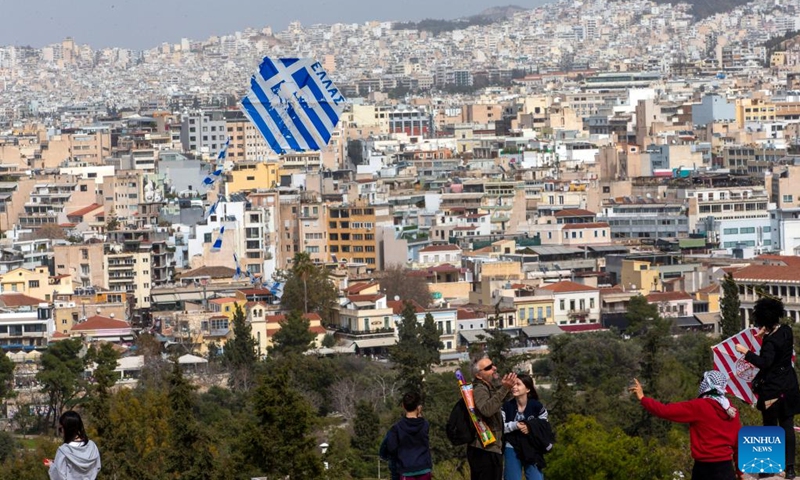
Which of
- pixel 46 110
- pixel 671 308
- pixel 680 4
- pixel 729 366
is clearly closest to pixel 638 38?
pixel 680 4

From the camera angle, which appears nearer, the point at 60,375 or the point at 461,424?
the point at 461,424

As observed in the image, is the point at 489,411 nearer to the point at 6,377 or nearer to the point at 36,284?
the point at 6,377

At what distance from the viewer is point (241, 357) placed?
25.1m

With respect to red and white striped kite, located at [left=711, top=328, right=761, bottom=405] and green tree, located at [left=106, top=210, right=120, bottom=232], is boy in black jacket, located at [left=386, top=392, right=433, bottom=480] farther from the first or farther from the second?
green tree, located at [left=106, top=210, right=120, bottom=232]

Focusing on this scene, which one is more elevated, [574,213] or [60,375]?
[574,213]

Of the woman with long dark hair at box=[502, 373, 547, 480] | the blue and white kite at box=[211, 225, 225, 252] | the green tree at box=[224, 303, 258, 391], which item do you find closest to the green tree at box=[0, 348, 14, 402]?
the green tree at box=[224, 303, 258, 391]

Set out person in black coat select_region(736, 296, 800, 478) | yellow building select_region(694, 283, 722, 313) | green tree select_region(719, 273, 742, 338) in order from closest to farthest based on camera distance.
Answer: person in black coat select_region(736, 296, 800, 478) < green tree select_region(719, 273, 742, 338) < yellow building select_region(694, 283, 722, 313)

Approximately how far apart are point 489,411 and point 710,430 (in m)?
0.71

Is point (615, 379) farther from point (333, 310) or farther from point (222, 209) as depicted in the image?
point (222, 209)

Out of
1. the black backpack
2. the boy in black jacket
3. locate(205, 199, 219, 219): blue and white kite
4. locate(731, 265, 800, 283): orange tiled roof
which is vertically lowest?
locate(731, 265, 800, 283): orange tiled roof

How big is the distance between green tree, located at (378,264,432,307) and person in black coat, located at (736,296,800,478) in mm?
22453

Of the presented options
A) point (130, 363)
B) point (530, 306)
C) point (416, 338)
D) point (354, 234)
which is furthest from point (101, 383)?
point (354, 234)

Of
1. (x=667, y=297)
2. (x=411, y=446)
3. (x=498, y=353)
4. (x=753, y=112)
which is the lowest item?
(x=667, y=297)

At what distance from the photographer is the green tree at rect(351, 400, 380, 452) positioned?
19641mm
